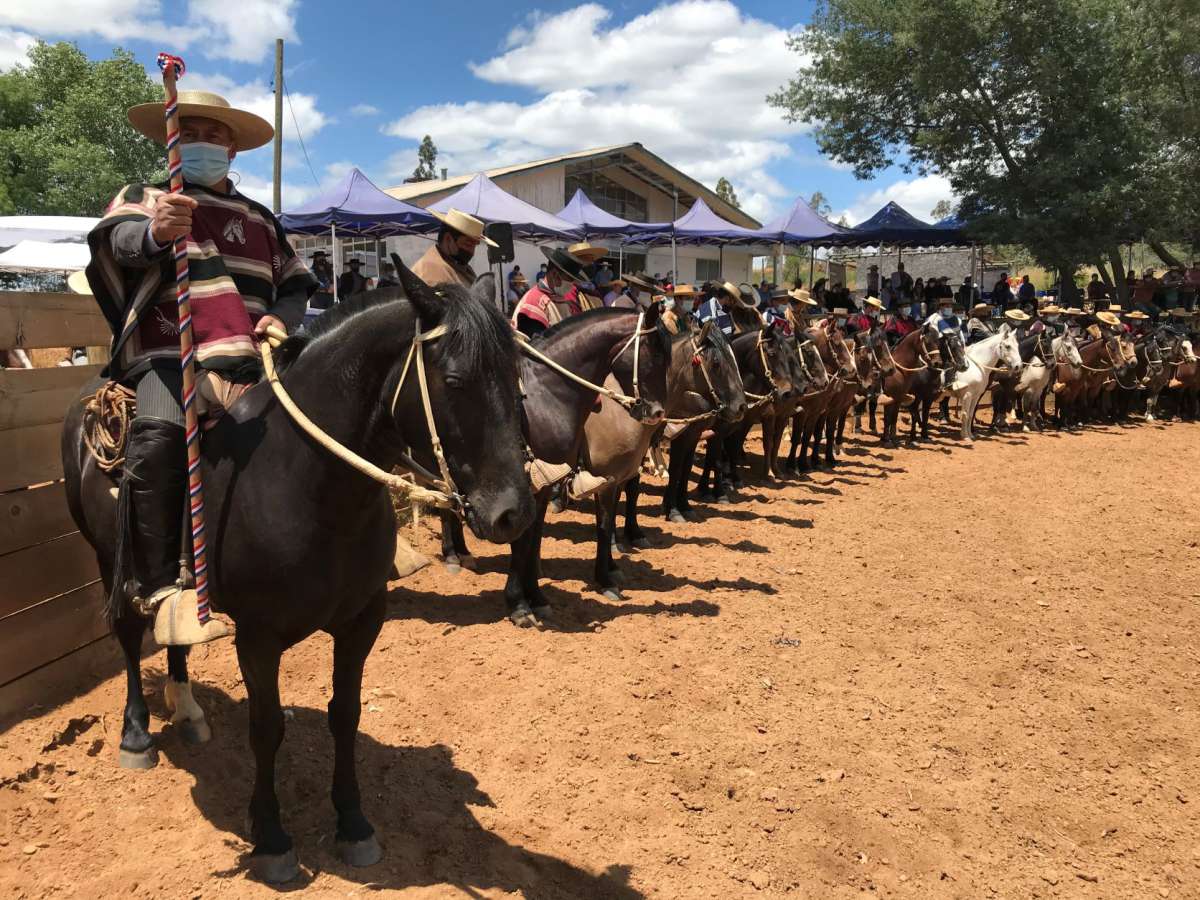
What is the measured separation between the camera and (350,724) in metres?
3.13

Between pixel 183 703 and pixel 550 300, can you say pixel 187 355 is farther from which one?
pixel 550 300

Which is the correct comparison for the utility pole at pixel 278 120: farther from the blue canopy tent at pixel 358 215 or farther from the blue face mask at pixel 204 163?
the blue face mask at pixel 204 163

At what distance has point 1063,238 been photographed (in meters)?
21.2

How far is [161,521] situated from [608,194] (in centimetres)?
2976

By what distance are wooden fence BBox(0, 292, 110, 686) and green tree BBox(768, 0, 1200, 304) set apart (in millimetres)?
22799

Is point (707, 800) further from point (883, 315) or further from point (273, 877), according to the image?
point (883, 315)

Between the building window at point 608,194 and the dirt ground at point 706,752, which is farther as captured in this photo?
the building window at point 608,194

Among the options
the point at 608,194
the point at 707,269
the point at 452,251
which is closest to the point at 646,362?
the point at 452,251

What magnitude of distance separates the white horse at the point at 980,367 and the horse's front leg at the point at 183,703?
1422cm

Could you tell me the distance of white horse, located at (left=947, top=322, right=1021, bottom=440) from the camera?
50.0 feet

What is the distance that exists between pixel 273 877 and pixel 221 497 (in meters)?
1.47

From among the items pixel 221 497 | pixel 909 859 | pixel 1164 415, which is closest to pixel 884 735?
pixel 909 859

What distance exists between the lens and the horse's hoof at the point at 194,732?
3.92m

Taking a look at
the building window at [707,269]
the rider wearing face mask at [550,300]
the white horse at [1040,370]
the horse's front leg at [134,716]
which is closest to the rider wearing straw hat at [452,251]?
the rider wearing face mask at [550,300]
